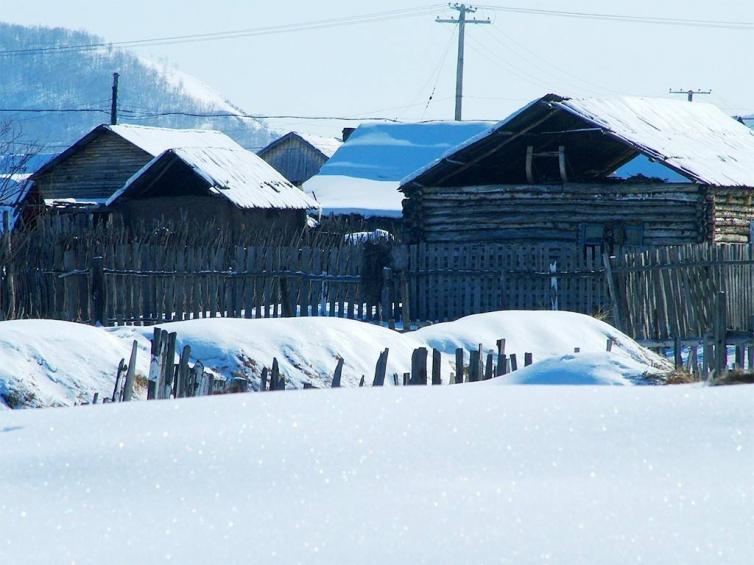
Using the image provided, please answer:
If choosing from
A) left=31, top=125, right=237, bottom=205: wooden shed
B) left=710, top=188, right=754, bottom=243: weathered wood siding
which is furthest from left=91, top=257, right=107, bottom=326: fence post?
left=31, top=125, right=237, bottom=205: wooden shed

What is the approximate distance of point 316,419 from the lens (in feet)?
15.5

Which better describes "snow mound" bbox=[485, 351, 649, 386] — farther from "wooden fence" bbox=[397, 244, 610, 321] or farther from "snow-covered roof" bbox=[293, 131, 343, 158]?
"snow-covered roof" bbox=[293, 131, 343, 158]

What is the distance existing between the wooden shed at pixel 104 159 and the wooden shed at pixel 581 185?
1318cm

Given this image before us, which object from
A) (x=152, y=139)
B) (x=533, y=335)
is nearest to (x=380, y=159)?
(x=152, y=139)

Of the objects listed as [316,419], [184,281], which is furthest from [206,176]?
[316,419]

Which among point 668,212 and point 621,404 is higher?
point 668,212

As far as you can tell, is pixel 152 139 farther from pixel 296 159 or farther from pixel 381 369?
pixel 296 159

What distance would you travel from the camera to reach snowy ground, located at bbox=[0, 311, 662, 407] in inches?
397

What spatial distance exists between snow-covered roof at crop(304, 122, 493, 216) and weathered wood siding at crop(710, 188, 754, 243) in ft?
56.9

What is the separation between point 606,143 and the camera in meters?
22.8

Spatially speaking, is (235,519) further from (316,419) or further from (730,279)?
(730,279)

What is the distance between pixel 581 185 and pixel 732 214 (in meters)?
2.74

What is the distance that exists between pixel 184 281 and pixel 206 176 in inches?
374

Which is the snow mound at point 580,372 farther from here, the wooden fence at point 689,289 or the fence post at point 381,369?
the wooden fence at point 689,289
